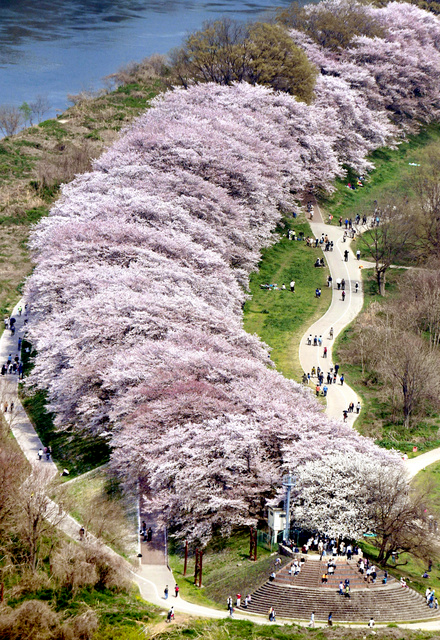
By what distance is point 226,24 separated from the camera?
12550 centimetres

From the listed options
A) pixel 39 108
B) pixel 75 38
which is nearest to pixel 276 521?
pixel 39 108

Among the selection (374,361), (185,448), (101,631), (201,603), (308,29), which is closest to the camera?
(101,631)

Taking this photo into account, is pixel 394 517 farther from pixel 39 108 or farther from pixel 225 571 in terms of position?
pixel 39 108

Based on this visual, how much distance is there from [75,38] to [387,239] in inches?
3815

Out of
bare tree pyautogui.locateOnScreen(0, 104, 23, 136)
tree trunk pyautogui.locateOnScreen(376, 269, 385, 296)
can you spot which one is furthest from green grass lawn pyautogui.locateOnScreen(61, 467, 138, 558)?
bare tree pyautogui.locateOnScreen(0, 104, 23, 136)

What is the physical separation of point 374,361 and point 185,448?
27.0 m

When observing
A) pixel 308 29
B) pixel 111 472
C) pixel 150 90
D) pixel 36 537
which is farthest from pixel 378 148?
pixel 36 537

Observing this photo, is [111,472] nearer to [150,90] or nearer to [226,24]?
[226,24]

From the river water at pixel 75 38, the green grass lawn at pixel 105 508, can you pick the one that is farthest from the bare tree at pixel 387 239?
the river water at pixel 75 38

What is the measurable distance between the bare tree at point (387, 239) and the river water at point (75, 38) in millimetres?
56833

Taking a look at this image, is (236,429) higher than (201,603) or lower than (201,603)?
higher

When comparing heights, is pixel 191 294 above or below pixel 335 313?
above

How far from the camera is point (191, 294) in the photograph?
75438 mm

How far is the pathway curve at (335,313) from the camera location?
7625cm
